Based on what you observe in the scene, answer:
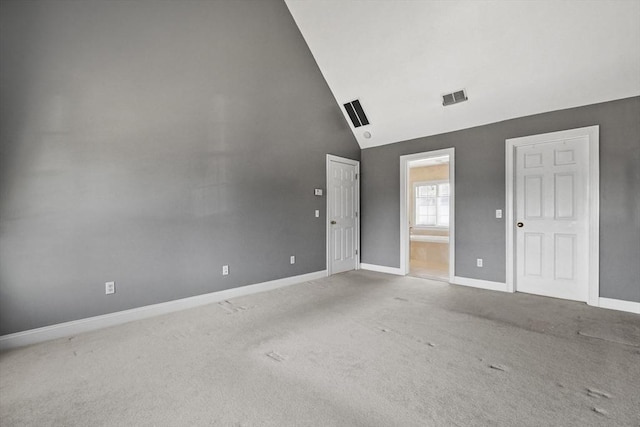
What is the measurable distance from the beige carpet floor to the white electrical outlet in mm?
353

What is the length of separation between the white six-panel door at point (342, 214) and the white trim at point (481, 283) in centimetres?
184

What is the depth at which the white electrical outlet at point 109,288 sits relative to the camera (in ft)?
9.60

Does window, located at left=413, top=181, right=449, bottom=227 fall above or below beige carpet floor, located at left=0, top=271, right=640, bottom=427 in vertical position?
above

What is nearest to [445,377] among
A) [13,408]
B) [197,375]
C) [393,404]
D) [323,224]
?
[393,404]

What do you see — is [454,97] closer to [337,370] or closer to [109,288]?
[337,370]

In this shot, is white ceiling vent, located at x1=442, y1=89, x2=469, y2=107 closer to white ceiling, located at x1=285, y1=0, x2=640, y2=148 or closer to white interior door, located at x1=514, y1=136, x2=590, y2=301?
white ceiling, located at x1=285, y1=0, x2=640, y2=148

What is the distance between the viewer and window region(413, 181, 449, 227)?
25.2ft

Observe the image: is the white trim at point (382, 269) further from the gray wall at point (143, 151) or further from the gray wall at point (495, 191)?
the gray wall at point (143, 151)

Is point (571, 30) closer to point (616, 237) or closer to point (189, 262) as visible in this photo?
point (616, 237)

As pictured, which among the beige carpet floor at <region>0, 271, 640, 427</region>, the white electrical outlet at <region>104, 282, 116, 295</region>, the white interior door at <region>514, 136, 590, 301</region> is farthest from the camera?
the white interior door at <region>514, 136, 590, 301</region>

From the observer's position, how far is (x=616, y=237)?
343 cm

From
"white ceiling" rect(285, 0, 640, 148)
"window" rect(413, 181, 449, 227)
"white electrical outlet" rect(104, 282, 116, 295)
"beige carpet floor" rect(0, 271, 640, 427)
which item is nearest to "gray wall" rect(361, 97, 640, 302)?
"white ceiling" rect(285, 0, 640, 148)

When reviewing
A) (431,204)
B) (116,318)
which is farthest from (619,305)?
(116,318)

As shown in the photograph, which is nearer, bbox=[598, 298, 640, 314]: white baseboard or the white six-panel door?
bbox=[598, 298, 640, 314]: white baseboard
